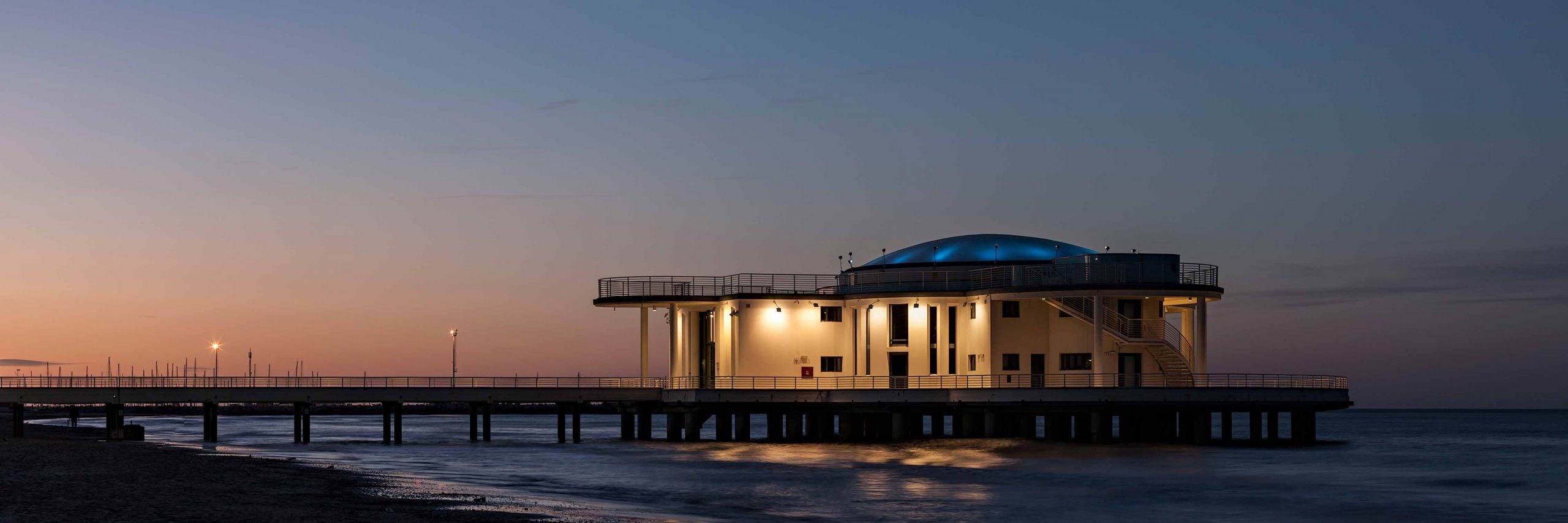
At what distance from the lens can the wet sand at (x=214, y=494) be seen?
27312mm

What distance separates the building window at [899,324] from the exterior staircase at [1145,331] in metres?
7.11

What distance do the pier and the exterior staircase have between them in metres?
0.57

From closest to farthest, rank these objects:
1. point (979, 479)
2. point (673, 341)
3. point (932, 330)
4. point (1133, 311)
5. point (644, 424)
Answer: point (979, 479), point (1133, 311), point (932, 330), point (644, 424), point (673, 341)

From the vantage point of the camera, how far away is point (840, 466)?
50.2 metres

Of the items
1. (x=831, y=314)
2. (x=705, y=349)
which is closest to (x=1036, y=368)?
(x=831, y=314)

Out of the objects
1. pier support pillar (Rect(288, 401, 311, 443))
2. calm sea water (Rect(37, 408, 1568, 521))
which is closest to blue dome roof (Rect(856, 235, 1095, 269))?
calm sea water (Rect(37, 408, 1568, 521))

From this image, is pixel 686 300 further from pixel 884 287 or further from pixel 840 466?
pixel 840 466

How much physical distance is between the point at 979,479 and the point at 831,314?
914 inches

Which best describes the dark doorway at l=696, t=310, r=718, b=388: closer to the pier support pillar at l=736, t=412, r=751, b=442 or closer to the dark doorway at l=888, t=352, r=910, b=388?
the pier support pillar at l=736, t=412, r=751, b=442

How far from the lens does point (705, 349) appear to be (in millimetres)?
72688

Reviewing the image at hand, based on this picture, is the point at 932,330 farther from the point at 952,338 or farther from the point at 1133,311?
the point at 1133,311

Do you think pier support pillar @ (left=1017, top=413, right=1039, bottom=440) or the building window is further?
pier support pillar @ (left=1017, top=413, right=1039, bottom=440)

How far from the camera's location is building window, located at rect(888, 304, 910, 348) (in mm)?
67312

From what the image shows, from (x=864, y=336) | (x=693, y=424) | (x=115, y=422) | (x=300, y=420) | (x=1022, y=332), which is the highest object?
(x=1022, y=332)
